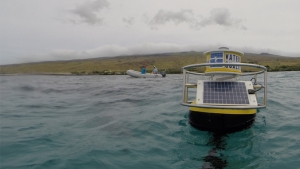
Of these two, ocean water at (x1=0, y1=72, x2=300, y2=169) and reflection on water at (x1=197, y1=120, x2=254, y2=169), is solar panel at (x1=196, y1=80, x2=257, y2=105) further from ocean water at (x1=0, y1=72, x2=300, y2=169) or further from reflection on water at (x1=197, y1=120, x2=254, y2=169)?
ocean water at (x1=0, y1=72, x2=300, y2=169)

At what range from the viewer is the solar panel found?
1003cm

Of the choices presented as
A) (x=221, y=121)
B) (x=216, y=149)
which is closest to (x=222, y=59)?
(x=221, y=121)

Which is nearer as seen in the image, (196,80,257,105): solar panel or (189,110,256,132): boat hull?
(189,110,256,132): boat hull

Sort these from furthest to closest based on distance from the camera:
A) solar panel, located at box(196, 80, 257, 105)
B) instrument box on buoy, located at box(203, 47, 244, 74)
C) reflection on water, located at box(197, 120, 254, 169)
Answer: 1. instrument box on buoy, located at box(203, 47, 244, 74)
2. solar panel, located at box(196, 80, 257, 105)
3. reflection on water, located at box(197, 120, 254, 169)

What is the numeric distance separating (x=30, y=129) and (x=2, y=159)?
3.52 metres

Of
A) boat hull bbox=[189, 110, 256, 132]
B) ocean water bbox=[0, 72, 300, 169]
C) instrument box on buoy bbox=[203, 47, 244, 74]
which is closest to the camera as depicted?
ocean water bbox=[0, 72, 300, 169]

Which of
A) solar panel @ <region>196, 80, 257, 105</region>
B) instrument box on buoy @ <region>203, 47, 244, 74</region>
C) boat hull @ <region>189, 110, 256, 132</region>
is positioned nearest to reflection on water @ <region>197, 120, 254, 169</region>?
boat hull @ <region>189, 110, 256, 132</region>

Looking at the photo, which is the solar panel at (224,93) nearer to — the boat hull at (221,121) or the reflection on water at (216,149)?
the boat hull at (221,121)

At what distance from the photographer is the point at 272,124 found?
39.9 ft

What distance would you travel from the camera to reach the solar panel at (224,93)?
1003 cm

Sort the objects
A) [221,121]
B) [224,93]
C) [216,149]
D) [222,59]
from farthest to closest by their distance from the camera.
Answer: [222,59]
[224,93]
[221,121]
[216,149]

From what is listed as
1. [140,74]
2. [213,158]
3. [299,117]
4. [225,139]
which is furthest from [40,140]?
[140,74]

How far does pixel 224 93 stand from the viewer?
10.4m

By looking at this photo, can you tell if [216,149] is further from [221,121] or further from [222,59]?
[222,59]
